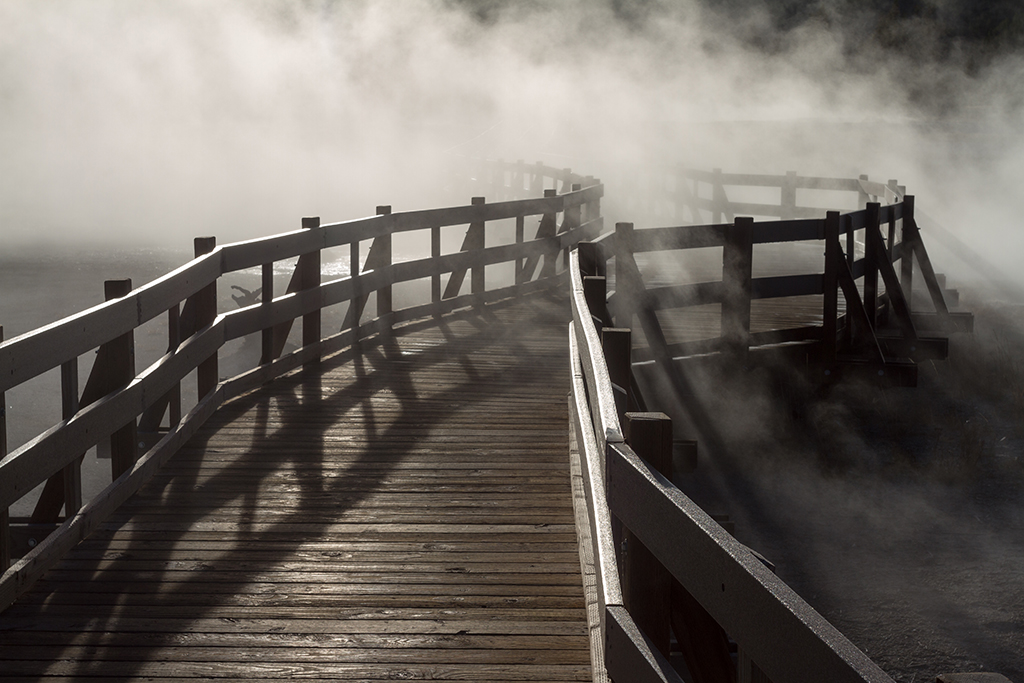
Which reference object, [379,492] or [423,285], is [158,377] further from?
[423,285]

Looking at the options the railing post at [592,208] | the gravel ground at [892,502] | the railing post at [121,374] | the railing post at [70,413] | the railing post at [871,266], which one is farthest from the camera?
the railing post at [592,208]

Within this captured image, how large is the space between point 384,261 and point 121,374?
14.1ft

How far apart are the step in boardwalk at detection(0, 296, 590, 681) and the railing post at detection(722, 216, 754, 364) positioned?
5.90ft

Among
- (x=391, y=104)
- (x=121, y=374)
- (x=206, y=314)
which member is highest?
(x=391, y=104)

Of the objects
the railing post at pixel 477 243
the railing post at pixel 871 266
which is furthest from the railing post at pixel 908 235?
the railing post at pixel 477 243

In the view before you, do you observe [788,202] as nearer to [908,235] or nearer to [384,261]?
[908,235]

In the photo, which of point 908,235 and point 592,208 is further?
point 592,208

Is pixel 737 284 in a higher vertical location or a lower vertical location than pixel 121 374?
higher

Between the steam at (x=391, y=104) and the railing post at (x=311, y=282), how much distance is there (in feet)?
108

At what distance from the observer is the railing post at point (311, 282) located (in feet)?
25.4

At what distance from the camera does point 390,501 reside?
5.10 meters

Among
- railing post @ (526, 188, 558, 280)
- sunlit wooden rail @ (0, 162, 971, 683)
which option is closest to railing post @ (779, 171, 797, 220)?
railing post @ (526, 188, 558, 280)

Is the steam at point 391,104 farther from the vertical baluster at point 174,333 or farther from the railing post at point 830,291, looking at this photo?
the vertical baluster at point 174,333

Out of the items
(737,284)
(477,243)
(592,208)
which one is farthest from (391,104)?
(737,284)
